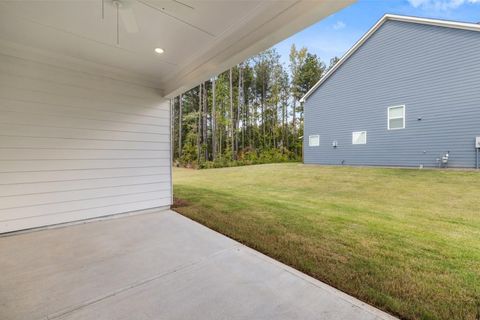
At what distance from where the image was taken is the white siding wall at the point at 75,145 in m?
2.96

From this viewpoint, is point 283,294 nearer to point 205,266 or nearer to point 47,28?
point 205,266

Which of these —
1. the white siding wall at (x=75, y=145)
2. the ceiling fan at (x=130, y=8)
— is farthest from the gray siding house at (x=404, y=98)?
the ceiling fan at (x=130, y=8)

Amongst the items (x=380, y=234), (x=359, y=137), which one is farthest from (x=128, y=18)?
(x=359, y=137)

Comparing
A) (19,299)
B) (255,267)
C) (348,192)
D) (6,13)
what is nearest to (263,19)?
(255,267)

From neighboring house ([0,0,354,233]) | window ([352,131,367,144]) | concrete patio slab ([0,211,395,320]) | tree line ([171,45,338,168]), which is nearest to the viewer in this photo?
concrete patio slab ([0,211,395,320])

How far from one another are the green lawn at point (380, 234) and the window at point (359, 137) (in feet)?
10.5

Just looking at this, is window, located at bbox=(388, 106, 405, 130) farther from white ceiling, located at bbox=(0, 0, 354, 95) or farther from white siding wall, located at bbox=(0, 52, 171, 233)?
white siding wall, located at bbox=(0, 52, 171, 233)

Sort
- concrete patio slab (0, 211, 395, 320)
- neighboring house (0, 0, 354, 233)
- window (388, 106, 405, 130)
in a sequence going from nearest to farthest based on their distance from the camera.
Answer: concrete patio slab (0, 211, 395, 320) → neighboring house (0, 0, 354, 233) → window (388, 106, 405, 130)

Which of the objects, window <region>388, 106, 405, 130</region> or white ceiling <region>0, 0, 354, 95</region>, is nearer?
white ceiling <region>0, 0, 354, 95</region>

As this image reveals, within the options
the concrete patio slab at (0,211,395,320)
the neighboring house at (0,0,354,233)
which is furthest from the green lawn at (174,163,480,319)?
the neighboring house at (0,0,354,233)

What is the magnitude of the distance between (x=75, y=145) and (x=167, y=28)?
7.41ft

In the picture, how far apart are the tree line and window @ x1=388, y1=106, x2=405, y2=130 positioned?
8781mm

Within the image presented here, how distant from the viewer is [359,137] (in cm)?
935

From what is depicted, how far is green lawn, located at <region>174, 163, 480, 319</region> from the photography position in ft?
5.70
